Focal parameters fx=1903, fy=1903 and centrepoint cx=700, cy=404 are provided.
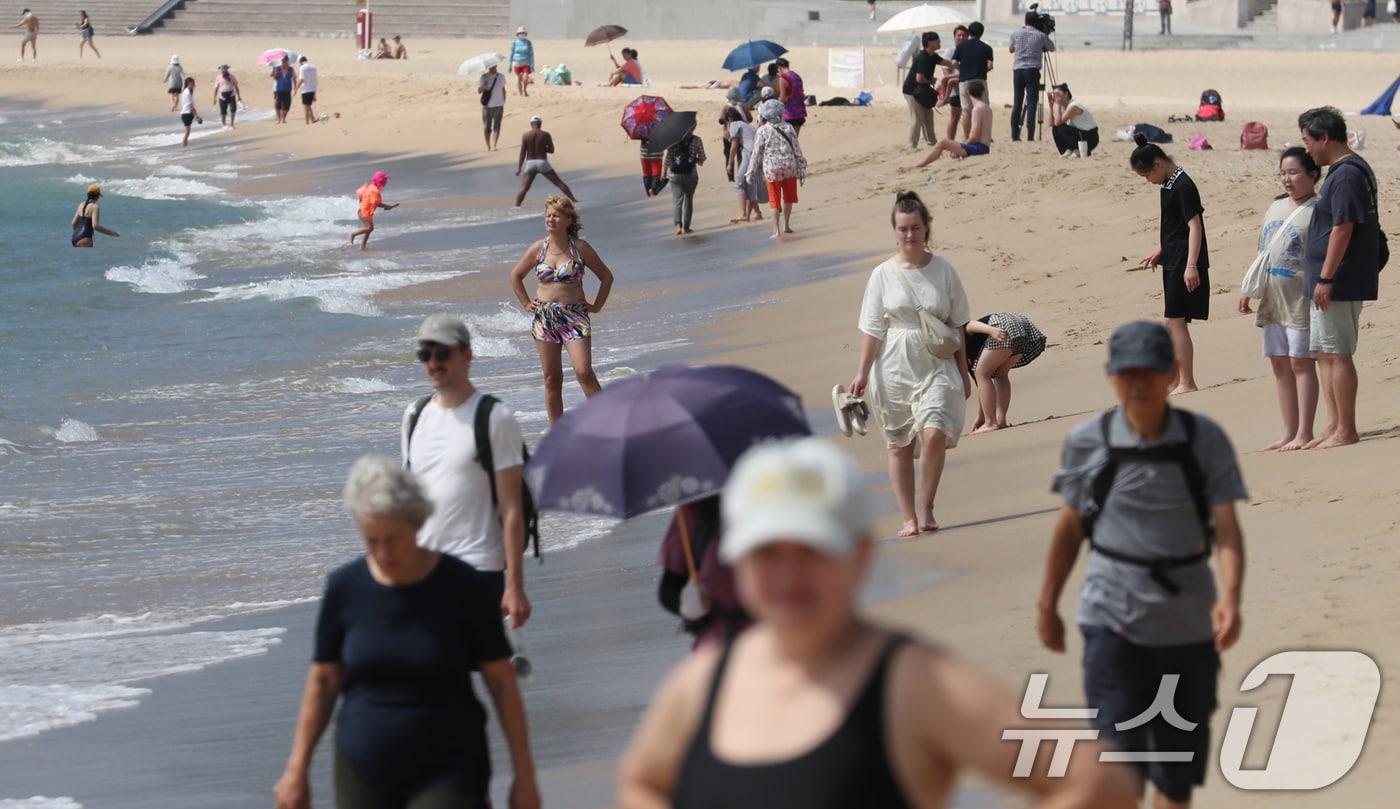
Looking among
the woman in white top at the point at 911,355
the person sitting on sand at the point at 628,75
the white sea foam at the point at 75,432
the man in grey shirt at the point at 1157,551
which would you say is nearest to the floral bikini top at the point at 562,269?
the woman in white top at the point at 911,355

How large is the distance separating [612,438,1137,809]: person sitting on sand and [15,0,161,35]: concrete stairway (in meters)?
73.0

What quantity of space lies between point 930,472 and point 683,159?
13.5 meters

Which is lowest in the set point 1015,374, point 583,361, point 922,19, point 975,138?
point 1015,374

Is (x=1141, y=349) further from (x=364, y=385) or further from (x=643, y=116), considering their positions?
(x=643, y=116)

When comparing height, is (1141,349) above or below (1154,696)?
above

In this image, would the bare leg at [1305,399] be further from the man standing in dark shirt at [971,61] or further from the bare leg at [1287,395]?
the man standing in dark shirt at [971,61]

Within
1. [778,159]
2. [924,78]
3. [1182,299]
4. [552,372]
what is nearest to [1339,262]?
[1182,299]

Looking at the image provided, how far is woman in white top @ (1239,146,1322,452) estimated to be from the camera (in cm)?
886

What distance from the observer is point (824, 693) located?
244cm

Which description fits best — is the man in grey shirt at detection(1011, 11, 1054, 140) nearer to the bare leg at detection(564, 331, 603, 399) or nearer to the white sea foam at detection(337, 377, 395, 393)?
the white sea foam at detection(337, 377, 395, 393)

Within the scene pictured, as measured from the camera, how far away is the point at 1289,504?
7.83 metres

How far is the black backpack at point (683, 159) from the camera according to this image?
21.4 metres

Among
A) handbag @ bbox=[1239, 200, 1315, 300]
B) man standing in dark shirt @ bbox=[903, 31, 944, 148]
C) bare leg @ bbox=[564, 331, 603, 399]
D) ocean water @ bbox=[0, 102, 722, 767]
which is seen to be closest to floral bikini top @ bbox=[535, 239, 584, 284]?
bare leg @ bbox=[564, 331, 603, 399]

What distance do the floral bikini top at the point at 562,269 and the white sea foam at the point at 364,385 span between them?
4.24 meters
